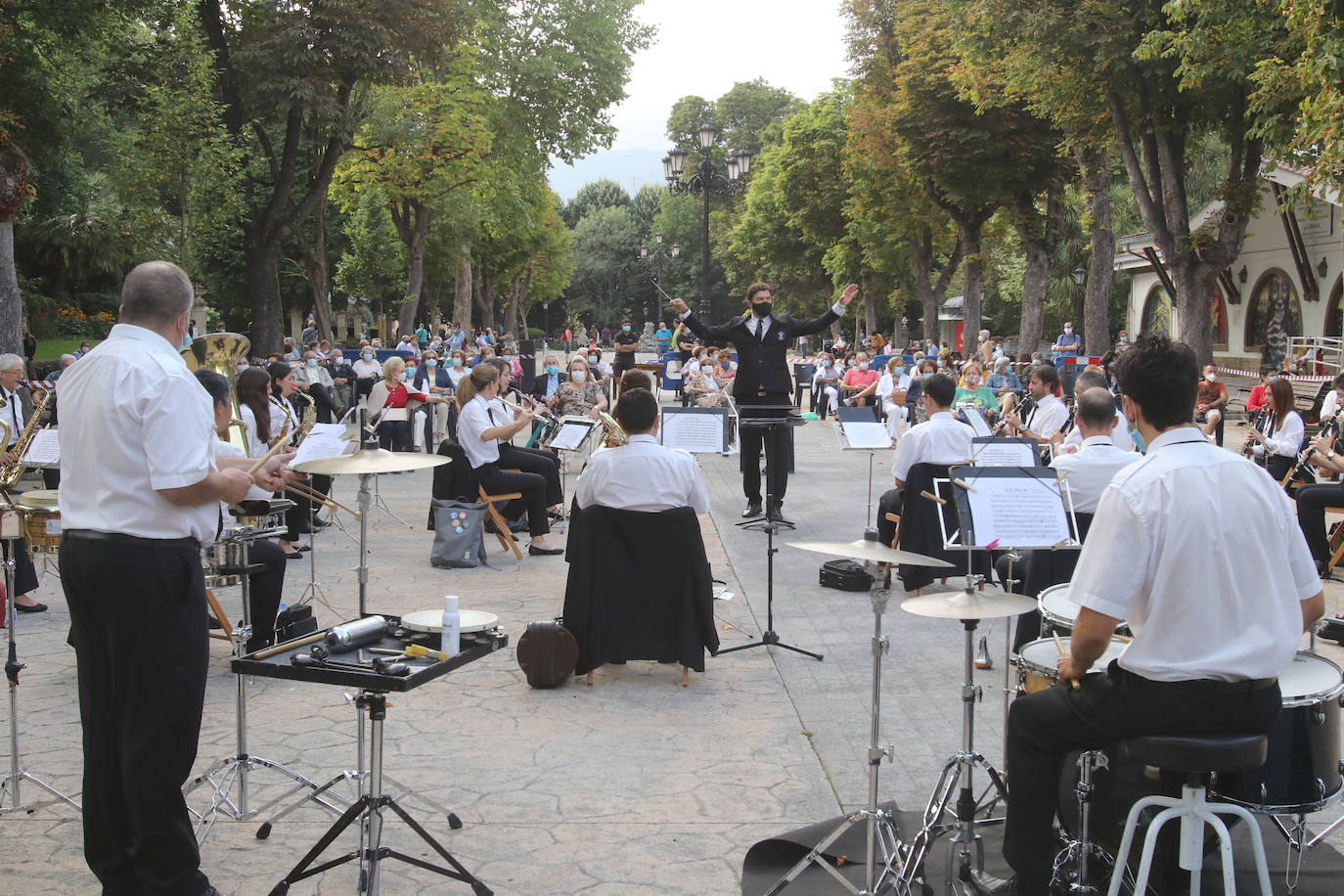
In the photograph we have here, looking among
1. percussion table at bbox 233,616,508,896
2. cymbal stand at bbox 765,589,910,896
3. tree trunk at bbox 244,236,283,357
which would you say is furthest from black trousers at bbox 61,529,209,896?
tree trunk at bbox 244,236,283,357

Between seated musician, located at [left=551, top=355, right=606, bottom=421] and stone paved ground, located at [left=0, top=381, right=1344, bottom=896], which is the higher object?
seated musician, located at [left=551, top=355, right=606, bottom=421]

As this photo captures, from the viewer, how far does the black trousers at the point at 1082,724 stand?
3.26 m

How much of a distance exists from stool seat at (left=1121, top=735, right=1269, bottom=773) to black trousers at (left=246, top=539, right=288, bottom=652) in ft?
15.5

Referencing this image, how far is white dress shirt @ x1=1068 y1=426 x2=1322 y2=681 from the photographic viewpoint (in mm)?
3219

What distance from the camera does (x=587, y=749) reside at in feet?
17.9

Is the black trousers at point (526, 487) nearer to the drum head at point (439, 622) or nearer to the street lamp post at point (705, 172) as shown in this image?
the drum head at point (439, 622)

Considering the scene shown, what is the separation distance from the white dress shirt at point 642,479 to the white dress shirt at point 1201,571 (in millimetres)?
3201

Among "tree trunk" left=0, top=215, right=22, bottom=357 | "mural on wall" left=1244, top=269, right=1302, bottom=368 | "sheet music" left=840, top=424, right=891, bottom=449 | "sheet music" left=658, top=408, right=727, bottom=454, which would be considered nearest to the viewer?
"sheet music" left=658, top=408, right=727, bottom=454

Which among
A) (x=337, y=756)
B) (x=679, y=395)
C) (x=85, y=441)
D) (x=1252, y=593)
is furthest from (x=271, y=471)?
(x=679, y=395)

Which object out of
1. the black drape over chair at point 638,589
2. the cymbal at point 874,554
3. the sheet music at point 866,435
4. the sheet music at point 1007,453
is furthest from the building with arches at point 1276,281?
the cymbal at point 874,554

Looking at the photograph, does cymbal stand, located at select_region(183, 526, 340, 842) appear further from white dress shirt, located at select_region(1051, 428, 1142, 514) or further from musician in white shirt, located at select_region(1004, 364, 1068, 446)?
musician in white shirt, located at select_region(1004, 364, 1068, 446)

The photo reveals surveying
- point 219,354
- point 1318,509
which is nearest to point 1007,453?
point 1318,509

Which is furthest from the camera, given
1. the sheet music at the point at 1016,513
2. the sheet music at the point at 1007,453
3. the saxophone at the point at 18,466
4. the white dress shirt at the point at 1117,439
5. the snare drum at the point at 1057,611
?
the white dress shirt at the point at 1117,439

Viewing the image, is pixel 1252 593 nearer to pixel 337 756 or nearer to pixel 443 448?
pixel 337 756
